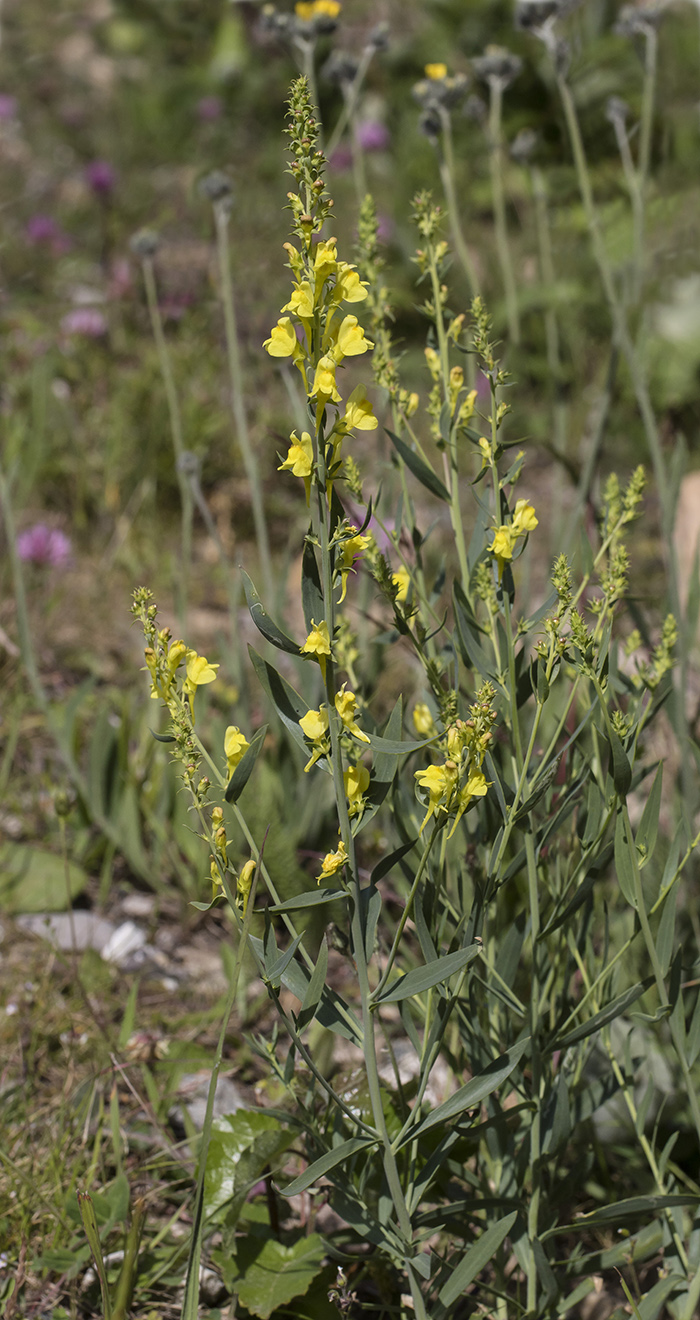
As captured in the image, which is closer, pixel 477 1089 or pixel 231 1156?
pixel 477 1089

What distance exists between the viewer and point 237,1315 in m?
1.14

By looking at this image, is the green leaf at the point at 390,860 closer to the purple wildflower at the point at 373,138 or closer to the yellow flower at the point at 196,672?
the yellow flower at the point at 196,672

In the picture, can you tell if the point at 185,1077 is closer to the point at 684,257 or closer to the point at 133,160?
the point at 684,257

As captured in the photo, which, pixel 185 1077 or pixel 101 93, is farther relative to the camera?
pixel 101 93

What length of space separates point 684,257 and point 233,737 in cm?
175

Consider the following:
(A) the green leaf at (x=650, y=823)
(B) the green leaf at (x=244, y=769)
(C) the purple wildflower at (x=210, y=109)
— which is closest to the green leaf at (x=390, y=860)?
(B) the green leaf at (x=244, y=769)

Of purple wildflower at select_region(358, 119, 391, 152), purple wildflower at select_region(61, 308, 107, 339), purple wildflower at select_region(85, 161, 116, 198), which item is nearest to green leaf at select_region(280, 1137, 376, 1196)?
purple wildflower at select_region(61, 308, 107, 339)

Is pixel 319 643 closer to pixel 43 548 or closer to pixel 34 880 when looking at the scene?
pixel 34 880

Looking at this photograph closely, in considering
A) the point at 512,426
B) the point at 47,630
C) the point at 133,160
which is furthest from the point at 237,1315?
the point at 133,160

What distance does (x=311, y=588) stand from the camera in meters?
0.84

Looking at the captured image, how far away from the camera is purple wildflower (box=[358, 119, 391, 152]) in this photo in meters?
4.65

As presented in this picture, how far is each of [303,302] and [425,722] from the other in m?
0.49

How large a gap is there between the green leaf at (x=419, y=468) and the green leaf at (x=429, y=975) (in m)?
0.45

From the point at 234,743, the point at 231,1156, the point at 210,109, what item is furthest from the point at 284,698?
the point at 210,109
